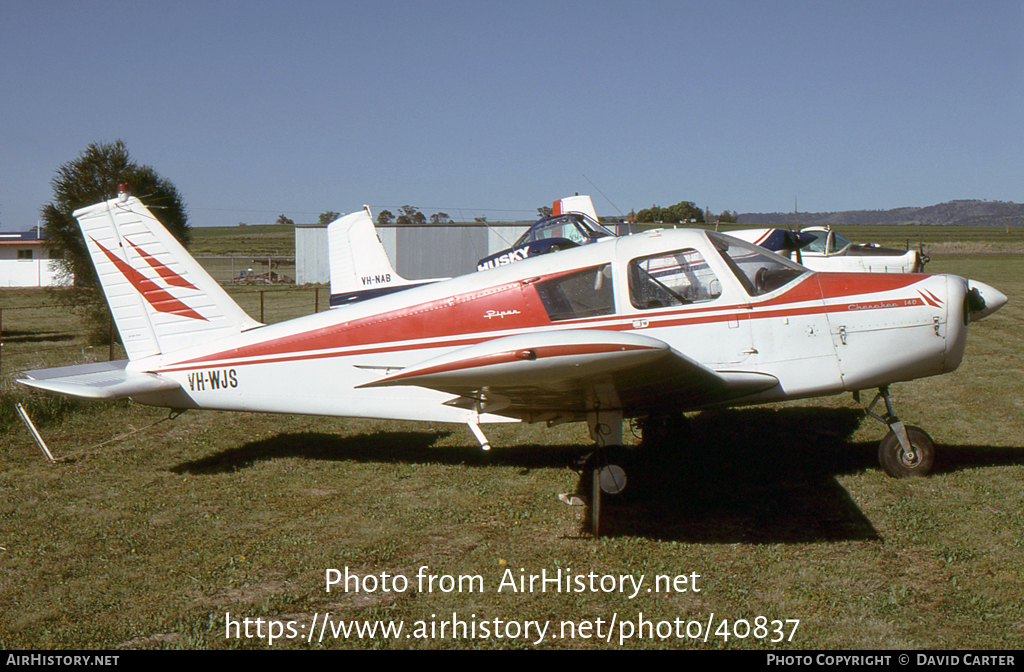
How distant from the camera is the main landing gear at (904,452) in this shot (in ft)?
20.3

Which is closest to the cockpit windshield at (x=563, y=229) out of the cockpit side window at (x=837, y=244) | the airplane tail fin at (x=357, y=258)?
the airplane tail fin at (x=357, y=258)

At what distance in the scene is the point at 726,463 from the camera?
697cm

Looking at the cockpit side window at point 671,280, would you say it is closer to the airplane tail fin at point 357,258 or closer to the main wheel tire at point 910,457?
the main wheel tire at point 910,457

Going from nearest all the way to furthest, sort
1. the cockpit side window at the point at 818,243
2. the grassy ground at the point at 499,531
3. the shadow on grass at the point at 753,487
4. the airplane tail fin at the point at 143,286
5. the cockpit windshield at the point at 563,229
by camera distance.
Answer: the grassy ground at the point at 499,531, the shadow on grass at the point at 753,487, the airplane tail fin at the point at 143,286, the cockpit windshield at the point at 563,229, the cockpit side window at the point at 818,243

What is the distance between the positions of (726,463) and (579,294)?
2.53 m

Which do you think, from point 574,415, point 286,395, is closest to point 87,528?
point 286,395

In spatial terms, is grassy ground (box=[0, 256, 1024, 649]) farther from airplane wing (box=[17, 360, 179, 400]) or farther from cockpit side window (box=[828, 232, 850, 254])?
cockpit side window (box=[828, 232, 850, 254])

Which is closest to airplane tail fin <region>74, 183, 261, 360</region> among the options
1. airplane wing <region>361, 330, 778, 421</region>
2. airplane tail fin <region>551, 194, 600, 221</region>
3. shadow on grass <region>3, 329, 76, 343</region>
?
airplane wing <region>361, 330, 778, 421</region>

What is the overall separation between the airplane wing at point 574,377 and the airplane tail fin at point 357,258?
24.3ft

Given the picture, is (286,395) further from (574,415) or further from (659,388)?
(659,388)

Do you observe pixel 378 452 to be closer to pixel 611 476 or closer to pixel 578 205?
pixel 611 476

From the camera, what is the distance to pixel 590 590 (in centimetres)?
455

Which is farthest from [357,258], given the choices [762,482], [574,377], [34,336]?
[34,336]

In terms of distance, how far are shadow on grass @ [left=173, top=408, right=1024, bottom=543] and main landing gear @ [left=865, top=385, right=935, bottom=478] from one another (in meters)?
0.37
